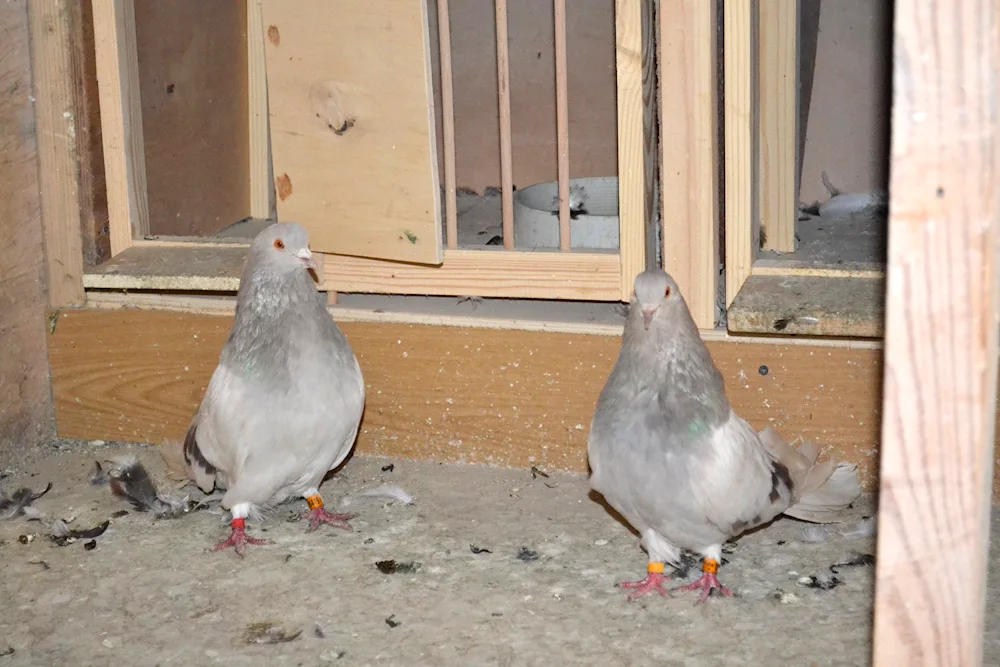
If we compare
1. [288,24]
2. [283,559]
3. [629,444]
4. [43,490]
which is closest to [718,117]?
[629,444]

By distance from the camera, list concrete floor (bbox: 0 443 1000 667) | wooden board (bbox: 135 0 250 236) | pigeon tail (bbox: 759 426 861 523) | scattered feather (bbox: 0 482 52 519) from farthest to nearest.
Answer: wooden board (bbox: 135 0 250 236)
scattered feather (bbox: 0 482 52 519)
pigeon tail (bbox: 759 426 861 523)
concrete floor (bbox: 0 443 1000 667)

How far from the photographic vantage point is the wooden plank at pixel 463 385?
2775 millimetres

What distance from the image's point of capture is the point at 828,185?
12.8 ft

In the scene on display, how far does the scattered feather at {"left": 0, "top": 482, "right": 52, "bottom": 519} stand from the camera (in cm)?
288

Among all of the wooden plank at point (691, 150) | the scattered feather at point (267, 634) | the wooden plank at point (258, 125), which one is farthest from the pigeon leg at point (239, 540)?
the wooden plank at point (258, 125)

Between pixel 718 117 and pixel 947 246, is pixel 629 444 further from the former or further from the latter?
pixel 947 246

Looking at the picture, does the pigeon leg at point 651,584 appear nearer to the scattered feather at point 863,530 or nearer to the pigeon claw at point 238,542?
the scattered feather at point 863,530

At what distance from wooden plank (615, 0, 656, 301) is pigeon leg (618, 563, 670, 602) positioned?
0.74m

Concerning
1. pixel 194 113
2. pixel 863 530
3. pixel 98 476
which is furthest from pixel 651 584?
pixel 194 113

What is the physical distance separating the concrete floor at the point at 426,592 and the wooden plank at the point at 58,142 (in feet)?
2.21

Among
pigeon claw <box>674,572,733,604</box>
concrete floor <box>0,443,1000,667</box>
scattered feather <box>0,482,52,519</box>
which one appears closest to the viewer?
concrete floor <box>0,443,1000,667</box>

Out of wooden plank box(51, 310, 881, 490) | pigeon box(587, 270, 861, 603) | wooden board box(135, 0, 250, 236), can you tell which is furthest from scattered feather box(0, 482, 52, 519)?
pigeon box(587, 270, 861, 603)

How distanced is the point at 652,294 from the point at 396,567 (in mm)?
889

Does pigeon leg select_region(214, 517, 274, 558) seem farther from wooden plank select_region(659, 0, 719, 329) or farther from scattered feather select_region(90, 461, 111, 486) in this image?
wooden plank select_region(659, 0, 719, 329)
